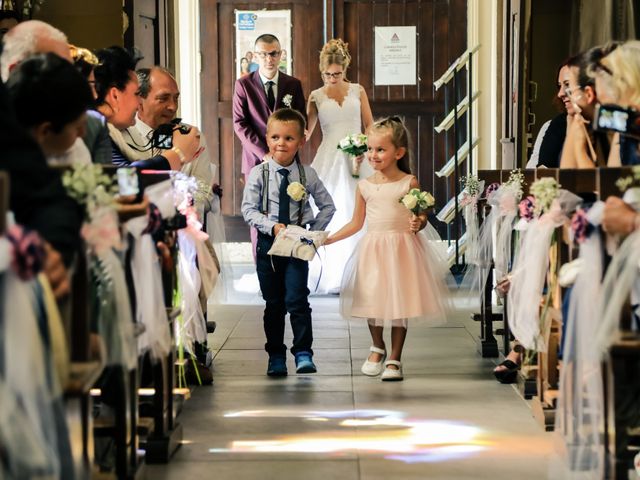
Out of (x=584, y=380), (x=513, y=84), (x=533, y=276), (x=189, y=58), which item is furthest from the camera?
(x=189, y=58)

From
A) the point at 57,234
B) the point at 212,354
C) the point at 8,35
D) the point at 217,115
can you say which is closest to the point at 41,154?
the point at 57,234

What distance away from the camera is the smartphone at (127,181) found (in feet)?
10.3

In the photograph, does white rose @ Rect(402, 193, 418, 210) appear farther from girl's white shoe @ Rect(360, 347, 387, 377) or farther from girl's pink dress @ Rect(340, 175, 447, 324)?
girl's white shoe @ Rect(360, 347, 387, 377)

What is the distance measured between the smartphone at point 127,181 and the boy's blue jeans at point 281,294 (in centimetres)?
209

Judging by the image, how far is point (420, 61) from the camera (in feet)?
35.0

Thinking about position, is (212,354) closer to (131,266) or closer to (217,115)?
(131,266)

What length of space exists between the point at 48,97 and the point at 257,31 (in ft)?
26.7

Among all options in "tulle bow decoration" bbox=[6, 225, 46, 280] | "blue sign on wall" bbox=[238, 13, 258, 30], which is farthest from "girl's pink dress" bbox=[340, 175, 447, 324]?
"blue sign on wall" bbox=[238, 13, 258, 30]

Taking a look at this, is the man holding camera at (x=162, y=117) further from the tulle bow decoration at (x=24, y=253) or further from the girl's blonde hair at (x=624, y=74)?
the tulle bow decoration at (x=24, y=253)

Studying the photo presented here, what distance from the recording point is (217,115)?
35.3 ft

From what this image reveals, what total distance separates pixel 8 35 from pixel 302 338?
2330 mm

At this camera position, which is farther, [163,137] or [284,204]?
[284,204]

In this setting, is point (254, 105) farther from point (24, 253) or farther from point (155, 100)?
point (24, 253)

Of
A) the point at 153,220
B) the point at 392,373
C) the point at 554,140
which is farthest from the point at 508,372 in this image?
the point at 153,220
